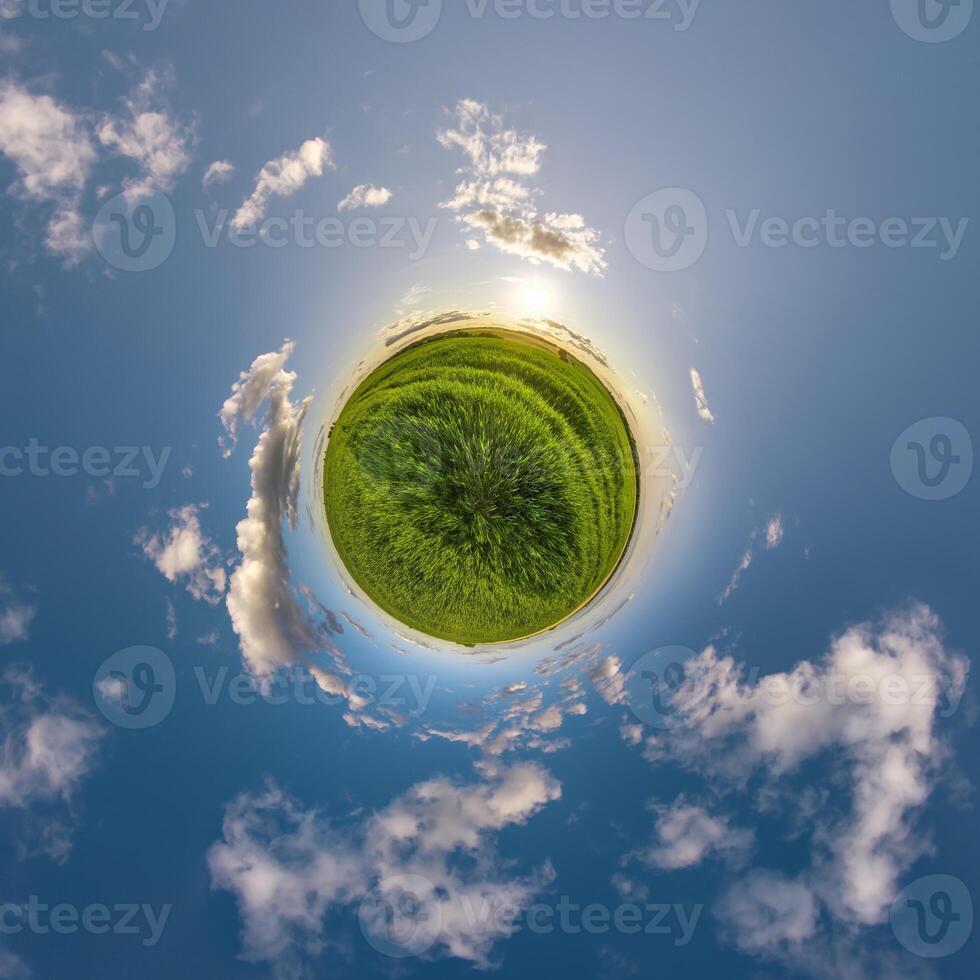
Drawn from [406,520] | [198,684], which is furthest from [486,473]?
[198,684]

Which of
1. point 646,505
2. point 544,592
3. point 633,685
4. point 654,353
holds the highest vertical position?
point 654,353

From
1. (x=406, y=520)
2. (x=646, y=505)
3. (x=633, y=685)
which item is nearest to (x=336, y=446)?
(x=406, y=520)

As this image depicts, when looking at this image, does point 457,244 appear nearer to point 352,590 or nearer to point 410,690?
point 352,590

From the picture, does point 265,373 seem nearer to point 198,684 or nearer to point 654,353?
point 198,684

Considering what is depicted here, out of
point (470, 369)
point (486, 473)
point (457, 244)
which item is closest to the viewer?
point (457, 244)

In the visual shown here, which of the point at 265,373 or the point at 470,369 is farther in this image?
the point at 470,369

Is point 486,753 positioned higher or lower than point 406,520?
lower

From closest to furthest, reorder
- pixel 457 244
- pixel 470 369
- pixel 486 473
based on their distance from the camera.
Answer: pixel 457 244
pixel 486 473
pixel 470 369
